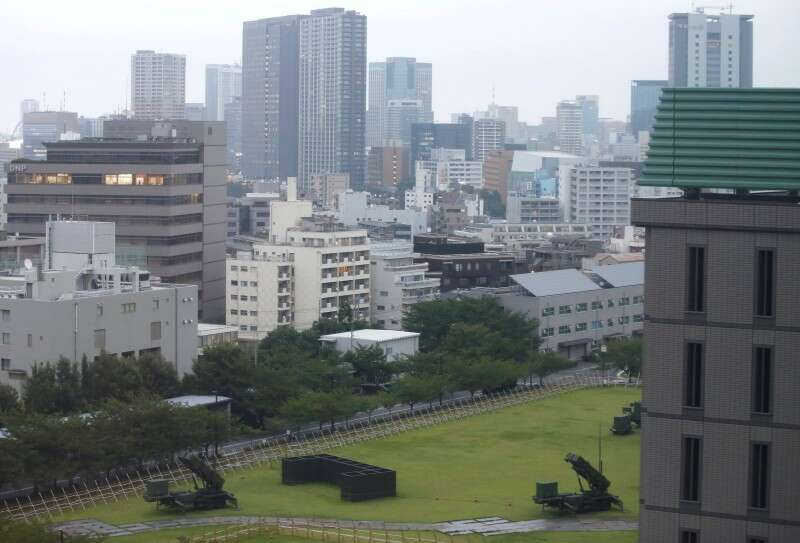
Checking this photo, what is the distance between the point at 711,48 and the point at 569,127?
51973mm

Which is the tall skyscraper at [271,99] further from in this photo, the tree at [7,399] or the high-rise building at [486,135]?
the tree at [7,399]

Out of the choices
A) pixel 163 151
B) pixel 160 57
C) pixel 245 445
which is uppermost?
pixel 160 57

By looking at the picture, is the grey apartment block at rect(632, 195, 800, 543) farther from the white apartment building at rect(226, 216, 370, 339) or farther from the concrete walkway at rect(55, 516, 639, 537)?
the white apartment building at rect(226, 216, 370, 339)

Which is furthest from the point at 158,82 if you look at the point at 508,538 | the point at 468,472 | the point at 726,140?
the point at 726,140

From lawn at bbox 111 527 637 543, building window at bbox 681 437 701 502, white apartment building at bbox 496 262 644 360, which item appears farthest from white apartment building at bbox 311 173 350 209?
building window at bbox 681 437 701 502

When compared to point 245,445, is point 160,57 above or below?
above

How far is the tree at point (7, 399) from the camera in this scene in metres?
28.9

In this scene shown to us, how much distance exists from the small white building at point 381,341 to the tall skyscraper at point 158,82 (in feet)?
362

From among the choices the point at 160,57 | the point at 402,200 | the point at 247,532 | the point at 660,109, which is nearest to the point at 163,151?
the point at 247,532

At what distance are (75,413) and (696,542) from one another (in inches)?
624

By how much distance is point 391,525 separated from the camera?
23.0m

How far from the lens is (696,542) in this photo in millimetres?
16359

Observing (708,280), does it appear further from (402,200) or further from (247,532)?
(402,200)

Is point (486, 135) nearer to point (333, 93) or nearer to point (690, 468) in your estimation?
point (333, 93)
